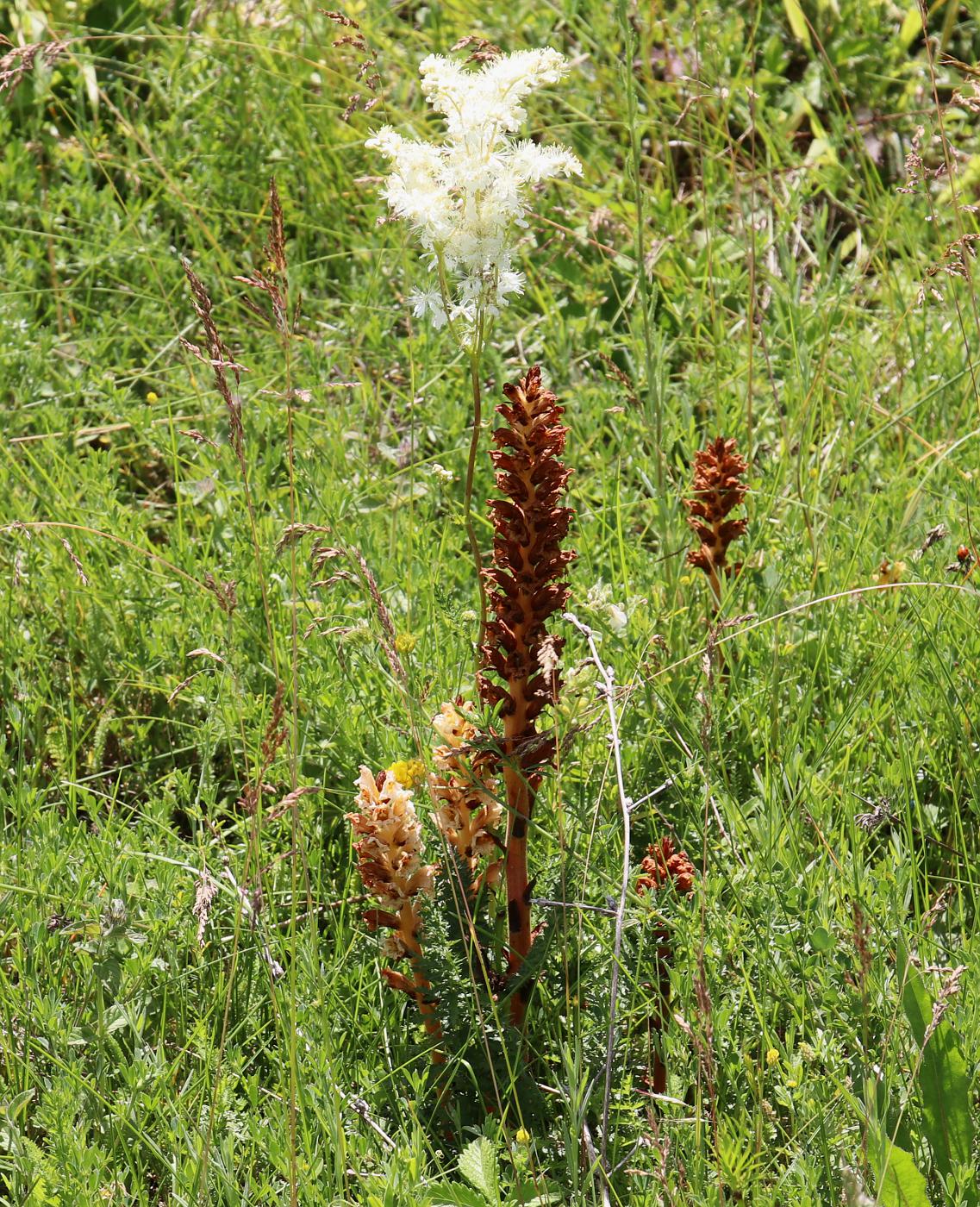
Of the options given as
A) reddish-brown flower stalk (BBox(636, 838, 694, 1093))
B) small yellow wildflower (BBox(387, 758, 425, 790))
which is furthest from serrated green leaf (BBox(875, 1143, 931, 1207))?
small yellow wildflower (BBox(387, 758, 425, 790))

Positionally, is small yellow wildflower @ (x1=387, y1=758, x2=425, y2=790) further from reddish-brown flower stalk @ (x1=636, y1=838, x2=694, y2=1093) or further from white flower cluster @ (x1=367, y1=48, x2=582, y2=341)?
white flower cluster @ (x1=367, y1=48, x2=582, y2=341)

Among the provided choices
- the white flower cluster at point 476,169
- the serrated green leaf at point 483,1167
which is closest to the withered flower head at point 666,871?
the serrated green leaf at point 483,1167

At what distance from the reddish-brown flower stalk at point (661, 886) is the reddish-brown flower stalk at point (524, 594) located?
0.72ft

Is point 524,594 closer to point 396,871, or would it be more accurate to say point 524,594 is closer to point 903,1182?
point 396,871

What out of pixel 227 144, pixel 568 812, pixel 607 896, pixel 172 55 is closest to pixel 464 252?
pixel 568 812

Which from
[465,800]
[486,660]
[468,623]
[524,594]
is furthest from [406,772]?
[468,623]

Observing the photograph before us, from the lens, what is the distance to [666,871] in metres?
1.95

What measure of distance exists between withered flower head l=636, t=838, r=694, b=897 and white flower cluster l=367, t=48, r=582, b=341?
856 millimetres

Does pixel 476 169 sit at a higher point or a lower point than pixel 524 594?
higher

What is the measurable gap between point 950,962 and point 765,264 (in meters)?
2.41

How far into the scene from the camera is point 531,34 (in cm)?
443

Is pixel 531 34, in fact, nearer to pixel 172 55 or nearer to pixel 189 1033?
pixel 172 55

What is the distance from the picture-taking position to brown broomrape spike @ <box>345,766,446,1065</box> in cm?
182

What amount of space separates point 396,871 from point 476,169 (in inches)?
39.6
